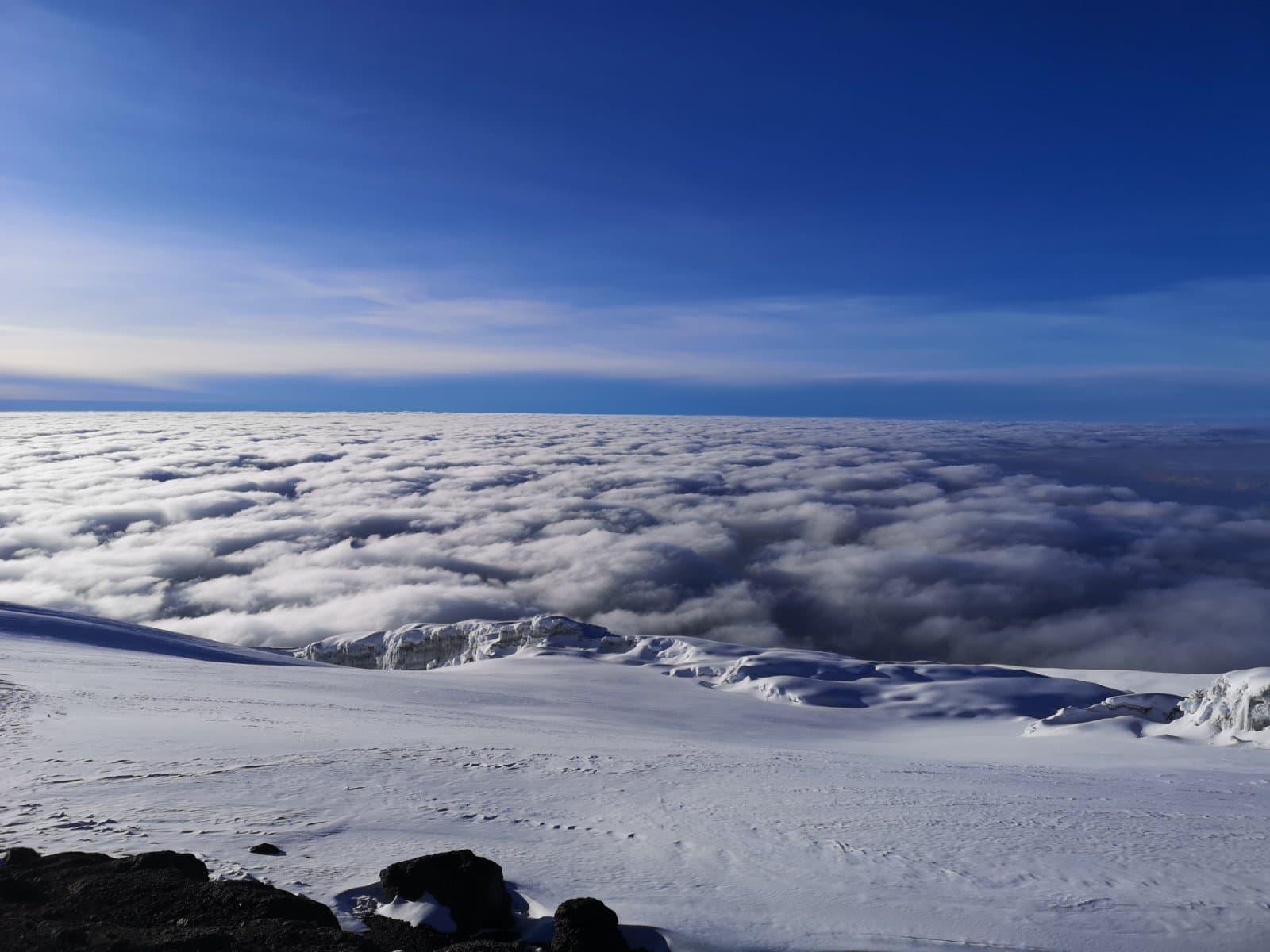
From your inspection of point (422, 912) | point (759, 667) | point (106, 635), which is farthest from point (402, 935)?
point (759, 667)

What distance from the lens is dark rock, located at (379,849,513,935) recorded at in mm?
5496

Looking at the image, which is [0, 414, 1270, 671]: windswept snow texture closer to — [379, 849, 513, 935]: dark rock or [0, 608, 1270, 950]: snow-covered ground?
[0, 608, 1270, 950]: snow-covered ground

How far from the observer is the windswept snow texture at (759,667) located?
39.1m

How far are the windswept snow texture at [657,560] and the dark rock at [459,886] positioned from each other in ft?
269

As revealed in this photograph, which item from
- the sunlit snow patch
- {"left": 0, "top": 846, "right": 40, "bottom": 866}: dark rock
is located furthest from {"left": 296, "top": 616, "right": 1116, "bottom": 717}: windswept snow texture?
{"left": 0, "top": 846, "right": 40, "bottom": 866}: dark rock

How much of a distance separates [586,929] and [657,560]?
114686 millimetres

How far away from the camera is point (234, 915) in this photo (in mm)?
4926

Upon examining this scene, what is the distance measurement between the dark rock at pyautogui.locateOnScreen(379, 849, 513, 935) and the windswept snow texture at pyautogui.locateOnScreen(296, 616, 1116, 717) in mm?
34963

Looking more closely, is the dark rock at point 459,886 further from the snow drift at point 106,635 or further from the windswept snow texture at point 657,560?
the windswept snow texture at point 657,560

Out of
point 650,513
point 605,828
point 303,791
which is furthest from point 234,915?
point 650,513

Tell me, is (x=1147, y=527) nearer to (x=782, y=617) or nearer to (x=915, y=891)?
(x=782, y=617)

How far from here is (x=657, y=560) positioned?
4695 inches

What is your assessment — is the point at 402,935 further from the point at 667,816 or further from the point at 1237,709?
the point at 1237,709

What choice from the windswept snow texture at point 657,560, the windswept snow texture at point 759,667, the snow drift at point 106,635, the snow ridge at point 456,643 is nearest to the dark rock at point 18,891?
the snow drift at point 106,635
